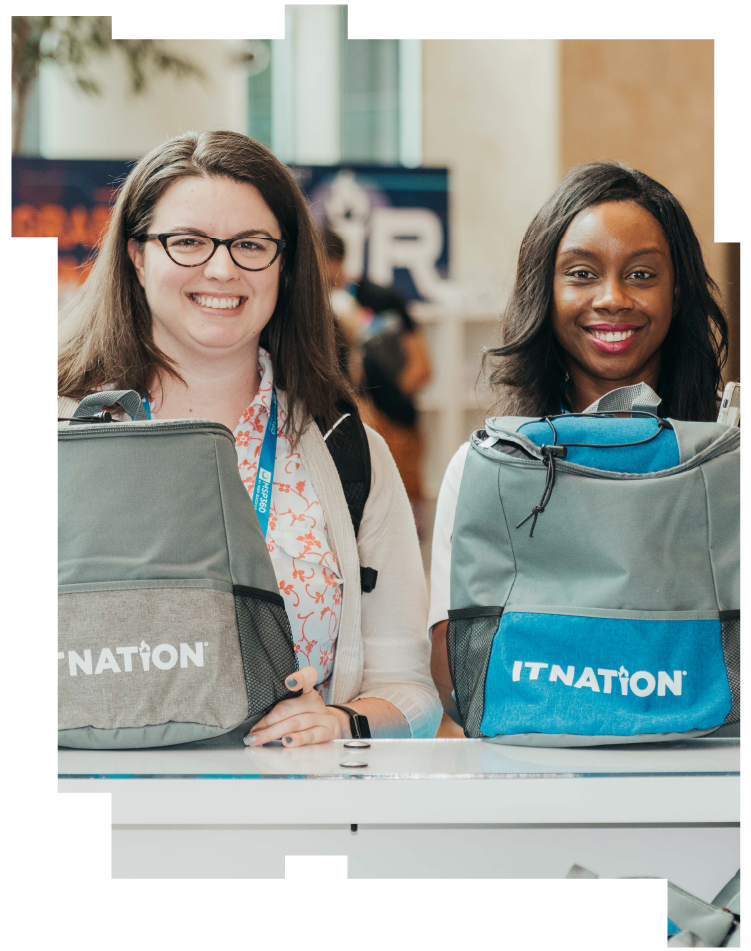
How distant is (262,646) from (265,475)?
35cm

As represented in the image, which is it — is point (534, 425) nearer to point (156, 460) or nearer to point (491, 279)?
point (156, 460)

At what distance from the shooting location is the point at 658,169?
477 cm

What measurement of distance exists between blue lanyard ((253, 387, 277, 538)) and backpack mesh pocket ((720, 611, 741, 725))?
57 cm

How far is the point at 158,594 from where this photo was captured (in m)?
1.03

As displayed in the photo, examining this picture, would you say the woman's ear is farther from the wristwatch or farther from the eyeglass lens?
the wristwatch

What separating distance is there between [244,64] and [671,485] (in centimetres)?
421

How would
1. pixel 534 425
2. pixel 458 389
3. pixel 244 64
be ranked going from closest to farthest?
pixel 534 425, pixel 458 389, pixel 244 64

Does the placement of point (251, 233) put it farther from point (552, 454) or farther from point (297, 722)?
point (297, 722)

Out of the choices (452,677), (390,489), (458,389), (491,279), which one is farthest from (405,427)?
(452,677)

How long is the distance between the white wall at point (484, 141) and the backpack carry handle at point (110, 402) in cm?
383

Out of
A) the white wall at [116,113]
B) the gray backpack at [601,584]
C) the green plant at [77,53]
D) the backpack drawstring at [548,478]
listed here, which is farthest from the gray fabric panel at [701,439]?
the white wall at [116,113]

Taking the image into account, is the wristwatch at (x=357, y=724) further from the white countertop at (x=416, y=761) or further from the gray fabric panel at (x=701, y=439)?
the gray fabric panel at (x=701, y=439)

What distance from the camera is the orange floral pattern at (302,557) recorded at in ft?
4.34

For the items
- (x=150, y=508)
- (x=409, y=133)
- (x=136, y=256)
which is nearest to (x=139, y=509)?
(x=150, y=508)
